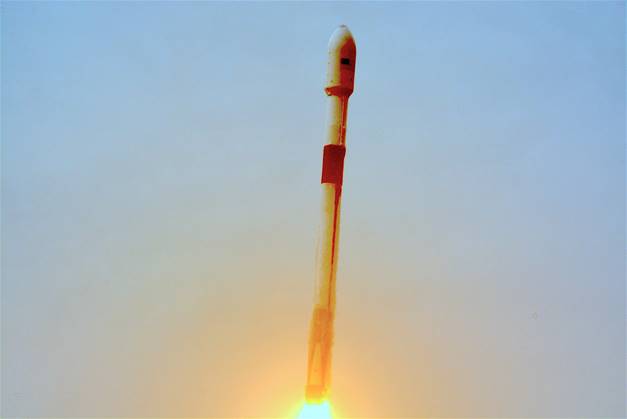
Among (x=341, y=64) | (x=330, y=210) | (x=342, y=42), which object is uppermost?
(x=342, y=42)

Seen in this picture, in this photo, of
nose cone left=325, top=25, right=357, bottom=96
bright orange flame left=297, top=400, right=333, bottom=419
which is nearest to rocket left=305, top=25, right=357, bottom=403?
nose cone left=325, top=25, right=357, bottom=96

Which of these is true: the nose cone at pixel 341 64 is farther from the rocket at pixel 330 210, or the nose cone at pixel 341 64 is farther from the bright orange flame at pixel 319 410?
the bright orange flame at pixel 319 410

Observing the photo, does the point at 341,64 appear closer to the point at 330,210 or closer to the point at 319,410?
the point at 330,210

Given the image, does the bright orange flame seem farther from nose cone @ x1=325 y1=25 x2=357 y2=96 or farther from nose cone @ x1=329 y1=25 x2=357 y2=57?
nose cone @ x1=329 y1=25 x2=357 y2=57

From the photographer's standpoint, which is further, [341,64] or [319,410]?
[341,64]

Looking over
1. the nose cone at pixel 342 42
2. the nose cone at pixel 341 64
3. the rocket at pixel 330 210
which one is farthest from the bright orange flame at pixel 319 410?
the nose cone at pixel 342 42

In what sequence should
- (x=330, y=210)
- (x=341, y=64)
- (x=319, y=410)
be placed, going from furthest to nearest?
(x=341, y=64) < (x=330, y=210) < (x=319, y=410)

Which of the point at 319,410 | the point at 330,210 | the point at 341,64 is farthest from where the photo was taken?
the point at 341,64

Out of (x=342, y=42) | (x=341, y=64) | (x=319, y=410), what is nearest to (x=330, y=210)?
(x=341, y=64)

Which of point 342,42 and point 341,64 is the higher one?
point 342,42

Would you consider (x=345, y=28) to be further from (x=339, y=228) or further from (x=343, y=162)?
(x=339, y=228)
